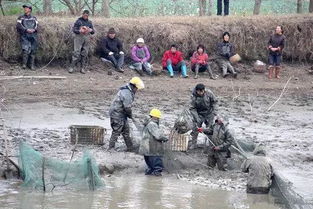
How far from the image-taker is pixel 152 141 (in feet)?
56.2

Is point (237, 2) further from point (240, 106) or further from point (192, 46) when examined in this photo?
point (240, 106)

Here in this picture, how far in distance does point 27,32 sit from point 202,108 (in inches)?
363

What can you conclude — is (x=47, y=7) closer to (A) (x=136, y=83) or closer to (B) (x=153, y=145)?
(A) (x=136, y=83)

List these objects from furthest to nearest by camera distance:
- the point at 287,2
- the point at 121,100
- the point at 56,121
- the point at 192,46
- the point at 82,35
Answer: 1. the point at 287,2
2. the point at 192,46
3. the point at 82,35
4. the point at 56,121
5. the point at 121,100

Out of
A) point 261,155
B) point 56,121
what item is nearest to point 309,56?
point 56,121

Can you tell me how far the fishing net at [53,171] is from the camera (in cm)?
1563

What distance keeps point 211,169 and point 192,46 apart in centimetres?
1270

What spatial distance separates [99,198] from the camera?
51.0 feet

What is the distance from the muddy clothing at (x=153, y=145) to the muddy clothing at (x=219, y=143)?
103 cm

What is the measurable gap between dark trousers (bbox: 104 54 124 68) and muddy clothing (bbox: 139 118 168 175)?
10615 millimetres

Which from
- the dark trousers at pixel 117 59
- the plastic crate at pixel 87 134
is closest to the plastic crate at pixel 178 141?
the plastic crate at pixel 87 134

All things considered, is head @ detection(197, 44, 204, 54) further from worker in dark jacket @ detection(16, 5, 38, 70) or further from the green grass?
the green grass

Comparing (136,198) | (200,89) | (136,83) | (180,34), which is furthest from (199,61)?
(136,198)

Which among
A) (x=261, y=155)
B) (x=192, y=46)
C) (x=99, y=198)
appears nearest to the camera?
(x=99, y=198)
